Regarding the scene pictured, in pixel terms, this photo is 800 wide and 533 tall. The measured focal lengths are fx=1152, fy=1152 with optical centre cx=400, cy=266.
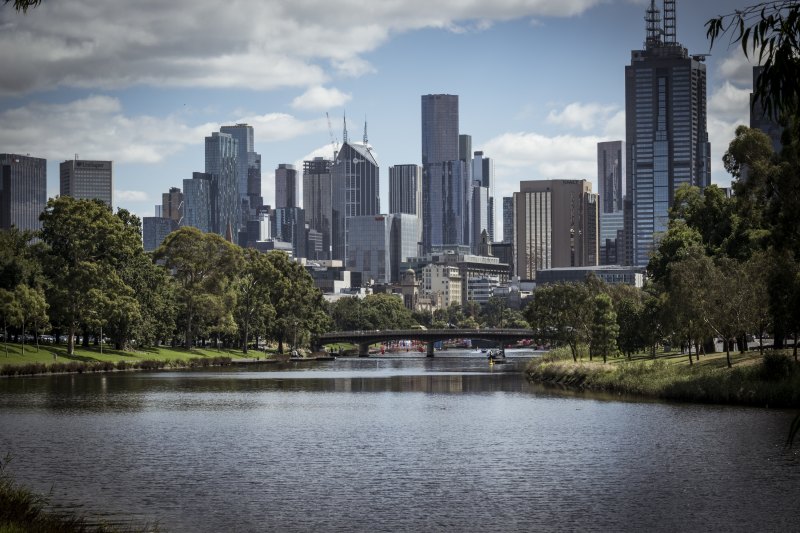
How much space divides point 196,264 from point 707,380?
386 feet

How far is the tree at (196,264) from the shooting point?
18338 cm

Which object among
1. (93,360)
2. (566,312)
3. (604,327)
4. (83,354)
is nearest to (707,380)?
(604,327)

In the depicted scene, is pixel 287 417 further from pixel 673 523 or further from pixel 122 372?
pixel 122 372

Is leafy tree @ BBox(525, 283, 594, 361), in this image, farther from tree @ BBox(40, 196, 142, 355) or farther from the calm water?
tree @ BBox(40, 196, 142, 355)

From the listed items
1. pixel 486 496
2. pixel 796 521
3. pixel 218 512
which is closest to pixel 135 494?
pixel 218 512

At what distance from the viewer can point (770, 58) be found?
21.5 meters

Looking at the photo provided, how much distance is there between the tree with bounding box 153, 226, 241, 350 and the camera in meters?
183

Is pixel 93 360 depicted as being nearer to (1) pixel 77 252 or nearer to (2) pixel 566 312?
(1) pixel 77 252

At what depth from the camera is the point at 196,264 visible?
7352 inches

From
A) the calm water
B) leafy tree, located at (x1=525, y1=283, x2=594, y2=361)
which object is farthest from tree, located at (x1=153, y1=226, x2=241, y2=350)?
the calm water

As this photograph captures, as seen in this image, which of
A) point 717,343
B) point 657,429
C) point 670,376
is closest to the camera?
point 657,429

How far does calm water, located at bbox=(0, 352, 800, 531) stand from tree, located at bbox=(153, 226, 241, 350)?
301ft

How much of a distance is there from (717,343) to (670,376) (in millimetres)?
45749

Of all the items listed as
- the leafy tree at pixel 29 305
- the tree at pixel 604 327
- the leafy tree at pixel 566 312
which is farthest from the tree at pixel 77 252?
the tree at pixel 604 327
